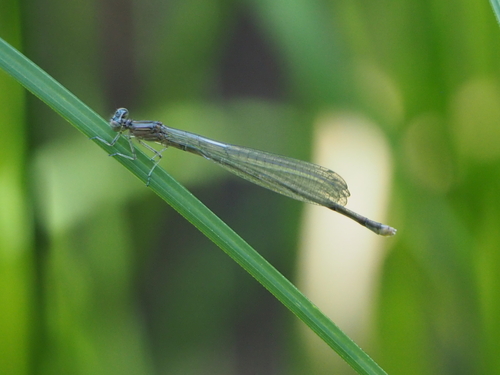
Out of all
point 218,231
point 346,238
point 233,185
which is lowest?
point 218,231

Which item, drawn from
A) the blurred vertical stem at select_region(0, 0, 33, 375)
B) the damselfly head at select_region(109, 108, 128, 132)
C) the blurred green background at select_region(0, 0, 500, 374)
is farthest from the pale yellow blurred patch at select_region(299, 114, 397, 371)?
the blurred vertical stem at select_region(0, 0, 33, 375)

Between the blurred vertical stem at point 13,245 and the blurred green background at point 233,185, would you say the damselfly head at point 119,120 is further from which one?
the blurred vertical stem at point 13,245

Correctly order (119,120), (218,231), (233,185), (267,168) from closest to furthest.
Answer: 1. (218,231)
2. (119,120)
3. (267,168)
4. (233,185)

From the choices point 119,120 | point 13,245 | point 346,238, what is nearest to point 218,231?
point 119,120

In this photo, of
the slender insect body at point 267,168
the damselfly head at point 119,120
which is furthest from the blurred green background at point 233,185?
the damselfly head at point 119,120

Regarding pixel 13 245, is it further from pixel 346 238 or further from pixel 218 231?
Result: pixel 346 238

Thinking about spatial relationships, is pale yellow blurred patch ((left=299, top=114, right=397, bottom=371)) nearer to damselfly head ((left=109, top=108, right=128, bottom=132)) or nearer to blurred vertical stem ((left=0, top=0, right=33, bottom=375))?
damselfly head ((left=109, top=108, right=128, bottom=132))

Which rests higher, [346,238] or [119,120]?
[119,120]

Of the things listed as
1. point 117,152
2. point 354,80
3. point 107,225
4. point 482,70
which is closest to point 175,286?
point 107,225
